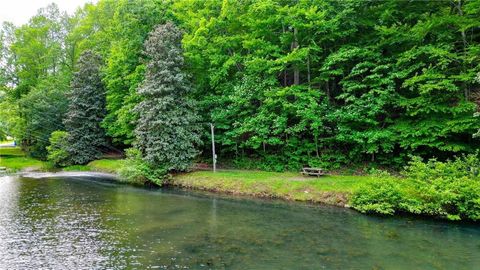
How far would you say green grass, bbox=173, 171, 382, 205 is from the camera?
51.6ft

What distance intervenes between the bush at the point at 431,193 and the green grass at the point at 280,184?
0.88m

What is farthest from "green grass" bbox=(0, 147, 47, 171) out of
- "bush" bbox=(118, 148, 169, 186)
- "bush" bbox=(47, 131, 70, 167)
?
"bush" bbox=(118, 148, 169, 186)

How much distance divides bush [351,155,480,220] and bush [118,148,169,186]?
43.7ft

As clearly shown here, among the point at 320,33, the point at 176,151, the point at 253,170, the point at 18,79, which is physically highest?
the point at 18,79

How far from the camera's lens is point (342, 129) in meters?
19.1

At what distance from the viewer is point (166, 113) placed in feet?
74.3

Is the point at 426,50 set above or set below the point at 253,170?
above

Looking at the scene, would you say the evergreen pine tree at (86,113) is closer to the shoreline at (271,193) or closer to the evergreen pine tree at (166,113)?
the shoreline at (271,193)

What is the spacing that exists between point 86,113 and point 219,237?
95.3ft

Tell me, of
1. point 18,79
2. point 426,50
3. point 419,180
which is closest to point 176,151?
A: point 419,180

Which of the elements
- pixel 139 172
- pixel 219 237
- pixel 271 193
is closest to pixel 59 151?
pixel 139 172

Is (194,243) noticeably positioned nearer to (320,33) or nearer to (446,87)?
(446,87)

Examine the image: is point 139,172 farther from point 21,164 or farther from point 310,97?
point 21,164

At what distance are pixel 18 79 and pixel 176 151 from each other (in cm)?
3919
